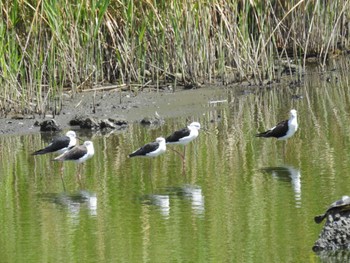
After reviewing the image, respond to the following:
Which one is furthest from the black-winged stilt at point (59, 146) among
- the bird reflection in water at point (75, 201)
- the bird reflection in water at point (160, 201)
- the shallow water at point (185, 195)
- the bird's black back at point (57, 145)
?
the bird reflection in water at point (160, 201)

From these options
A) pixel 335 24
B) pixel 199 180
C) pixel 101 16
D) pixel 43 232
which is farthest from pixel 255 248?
pixel 335 24

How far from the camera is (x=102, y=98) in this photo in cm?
1842

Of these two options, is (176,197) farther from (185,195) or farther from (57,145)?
(57,145)

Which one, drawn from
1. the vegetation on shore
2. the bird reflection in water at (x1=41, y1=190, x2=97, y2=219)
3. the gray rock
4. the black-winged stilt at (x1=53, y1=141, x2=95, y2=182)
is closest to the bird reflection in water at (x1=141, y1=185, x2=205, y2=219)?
the bird reflection in water at (x1=41, y1=190, x2=97, y2=219)

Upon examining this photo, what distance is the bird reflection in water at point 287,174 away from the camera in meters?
12.3

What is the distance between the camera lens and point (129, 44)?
18594mm

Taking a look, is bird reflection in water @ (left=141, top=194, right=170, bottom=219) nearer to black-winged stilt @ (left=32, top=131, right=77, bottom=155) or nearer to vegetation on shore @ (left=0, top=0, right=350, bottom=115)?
black-winged stilt @ (left=32, top=131, right=77, bottom=155)

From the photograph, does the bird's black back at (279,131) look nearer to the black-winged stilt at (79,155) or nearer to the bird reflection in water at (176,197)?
the bird reflection in water at (176,197)

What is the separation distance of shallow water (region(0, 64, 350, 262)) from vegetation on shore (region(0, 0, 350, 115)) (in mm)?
1356

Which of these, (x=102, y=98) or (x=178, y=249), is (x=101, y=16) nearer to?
(x=102, y=98)

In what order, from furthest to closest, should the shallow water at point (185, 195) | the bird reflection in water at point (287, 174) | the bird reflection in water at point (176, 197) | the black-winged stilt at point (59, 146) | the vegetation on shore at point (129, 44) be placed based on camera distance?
1. the vegetation on shore at point (129, 44)
2. the black-winged stilt at point (59, 146)
3. the bird reflection in water at point (287, 174)
4. the bird reflection in water at point (176, 197)
5. the shallow water at point (185, 195)

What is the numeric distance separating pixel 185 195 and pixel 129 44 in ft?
22.4

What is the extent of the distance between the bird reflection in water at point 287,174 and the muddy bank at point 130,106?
4.30m

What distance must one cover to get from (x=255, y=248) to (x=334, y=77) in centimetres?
1168
